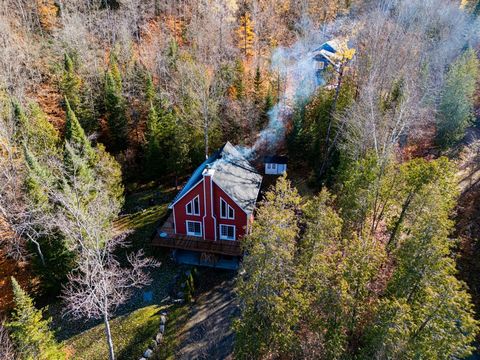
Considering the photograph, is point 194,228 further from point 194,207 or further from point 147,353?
point 147,353

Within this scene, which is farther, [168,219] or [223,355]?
[168,219]

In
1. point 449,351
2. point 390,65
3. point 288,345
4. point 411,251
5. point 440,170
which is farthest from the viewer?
point 390,65

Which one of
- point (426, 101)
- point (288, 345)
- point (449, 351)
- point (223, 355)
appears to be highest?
point (426, 101)

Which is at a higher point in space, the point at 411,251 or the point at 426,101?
the point at 426,101

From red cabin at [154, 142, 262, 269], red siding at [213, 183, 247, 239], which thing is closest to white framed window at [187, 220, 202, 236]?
red cabin at [154, 142, 262, 269]

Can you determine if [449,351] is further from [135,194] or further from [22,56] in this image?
[22,56]

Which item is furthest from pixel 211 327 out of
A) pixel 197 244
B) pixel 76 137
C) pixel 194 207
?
pixel 76 137

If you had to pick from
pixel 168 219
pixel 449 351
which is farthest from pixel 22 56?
pixel 449 351

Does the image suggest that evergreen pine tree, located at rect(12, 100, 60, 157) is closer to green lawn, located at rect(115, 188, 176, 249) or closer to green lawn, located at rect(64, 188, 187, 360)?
green lawn, located at rect(115, 188, 176, 249)
